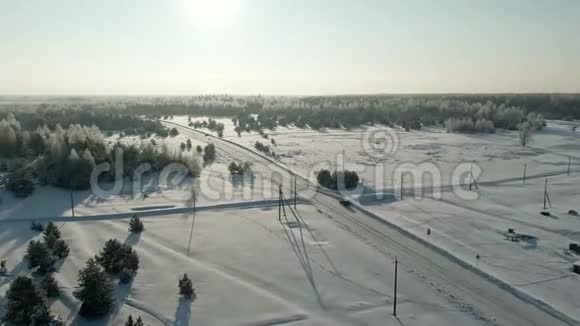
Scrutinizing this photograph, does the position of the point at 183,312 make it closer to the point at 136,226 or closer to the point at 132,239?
the point at 132,239

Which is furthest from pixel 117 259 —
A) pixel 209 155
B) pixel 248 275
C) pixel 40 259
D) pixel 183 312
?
pixel 209 155

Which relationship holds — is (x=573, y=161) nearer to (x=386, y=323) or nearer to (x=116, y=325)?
(x=386, y=323)

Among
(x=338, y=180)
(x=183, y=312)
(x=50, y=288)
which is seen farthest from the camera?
(x=338, y=180)

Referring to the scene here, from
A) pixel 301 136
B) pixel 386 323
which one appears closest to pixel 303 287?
pixel 386 323

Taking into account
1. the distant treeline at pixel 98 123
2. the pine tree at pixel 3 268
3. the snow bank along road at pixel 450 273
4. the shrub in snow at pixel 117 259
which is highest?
the distant treeline at pixel 98 123

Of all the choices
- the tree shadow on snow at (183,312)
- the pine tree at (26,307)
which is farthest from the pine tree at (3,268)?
the tree shadow on snow at (183,312)

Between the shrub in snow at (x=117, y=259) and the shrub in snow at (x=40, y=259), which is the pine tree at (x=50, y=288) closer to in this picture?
the shrub in snow at (x=40, y=259)
